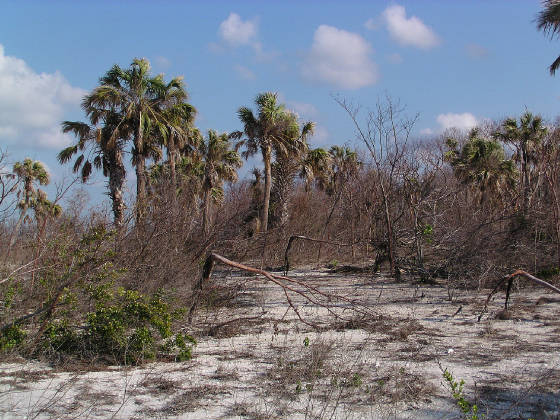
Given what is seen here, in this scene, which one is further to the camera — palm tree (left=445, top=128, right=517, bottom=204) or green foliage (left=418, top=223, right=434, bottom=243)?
palm tree (left=445, top=128, right=517, bottom=204)

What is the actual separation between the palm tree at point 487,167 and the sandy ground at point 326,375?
2042 cm

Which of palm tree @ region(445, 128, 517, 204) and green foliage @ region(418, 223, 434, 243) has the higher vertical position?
palm tree @ region(445, 128, 517, 204)

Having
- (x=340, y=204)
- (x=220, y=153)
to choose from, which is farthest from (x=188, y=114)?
(x=340, y=204)

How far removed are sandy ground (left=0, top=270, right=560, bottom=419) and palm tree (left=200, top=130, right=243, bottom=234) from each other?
1826cm

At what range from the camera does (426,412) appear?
5305 mm

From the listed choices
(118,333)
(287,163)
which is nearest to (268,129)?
(287,163)

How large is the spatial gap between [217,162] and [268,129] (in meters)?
3.80

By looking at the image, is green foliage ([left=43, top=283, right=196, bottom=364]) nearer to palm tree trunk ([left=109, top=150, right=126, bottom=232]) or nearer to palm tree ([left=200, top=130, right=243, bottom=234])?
palm tree trunk ([left=109, top=150, right=126, bottom=232])

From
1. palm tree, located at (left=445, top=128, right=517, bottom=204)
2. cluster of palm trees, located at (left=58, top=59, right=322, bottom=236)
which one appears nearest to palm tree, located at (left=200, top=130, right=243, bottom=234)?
cluster of palm trees, located at (left=58, top=59, right=322, bottom=236)

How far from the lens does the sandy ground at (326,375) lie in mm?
5352

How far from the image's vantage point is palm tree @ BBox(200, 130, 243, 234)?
28.0 metres

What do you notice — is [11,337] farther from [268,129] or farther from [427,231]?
[268,129]

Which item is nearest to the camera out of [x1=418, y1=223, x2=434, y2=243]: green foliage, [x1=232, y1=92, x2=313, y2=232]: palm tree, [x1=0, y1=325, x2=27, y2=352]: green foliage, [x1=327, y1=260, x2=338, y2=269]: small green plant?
[x1=0, y1=325, x2=27, y2=352]: green foliage

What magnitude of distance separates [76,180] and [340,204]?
1797 centimetres
